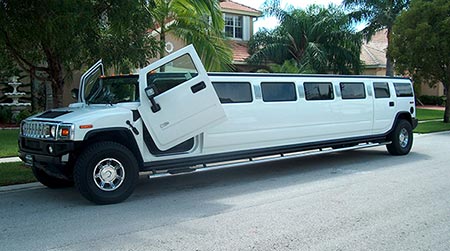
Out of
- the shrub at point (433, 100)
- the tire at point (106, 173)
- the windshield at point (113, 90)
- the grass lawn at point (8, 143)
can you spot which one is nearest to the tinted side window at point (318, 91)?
the windshield at point (113, 90)

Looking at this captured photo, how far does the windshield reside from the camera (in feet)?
24.5

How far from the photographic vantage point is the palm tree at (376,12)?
26.9 metres

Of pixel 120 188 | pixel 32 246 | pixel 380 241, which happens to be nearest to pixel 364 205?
pixel 380 241

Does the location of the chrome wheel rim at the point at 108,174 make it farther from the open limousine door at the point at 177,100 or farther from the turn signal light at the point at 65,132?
the open limousine door at the point at 177,100

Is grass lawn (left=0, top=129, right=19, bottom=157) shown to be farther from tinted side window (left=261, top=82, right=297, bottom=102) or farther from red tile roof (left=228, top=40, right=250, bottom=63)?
red tile roof (left=228, top=40, right=250, bottom=63)

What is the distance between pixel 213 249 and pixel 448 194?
175 inches

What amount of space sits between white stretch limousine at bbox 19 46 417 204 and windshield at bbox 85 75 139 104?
0.02 meters

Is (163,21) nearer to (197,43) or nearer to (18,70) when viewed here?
(197,43)

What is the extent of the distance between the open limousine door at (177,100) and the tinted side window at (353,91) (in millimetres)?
3969

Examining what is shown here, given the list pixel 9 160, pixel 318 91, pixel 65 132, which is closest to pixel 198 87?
pixel 65 132

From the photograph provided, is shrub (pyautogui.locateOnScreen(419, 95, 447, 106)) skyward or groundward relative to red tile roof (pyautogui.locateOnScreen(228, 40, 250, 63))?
groundward

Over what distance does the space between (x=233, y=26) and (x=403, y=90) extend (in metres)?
16.1

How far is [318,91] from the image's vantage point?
386 inches

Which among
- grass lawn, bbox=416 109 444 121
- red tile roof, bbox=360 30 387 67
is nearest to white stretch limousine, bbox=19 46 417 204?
grass lawn, bbox=416 109 444 121
